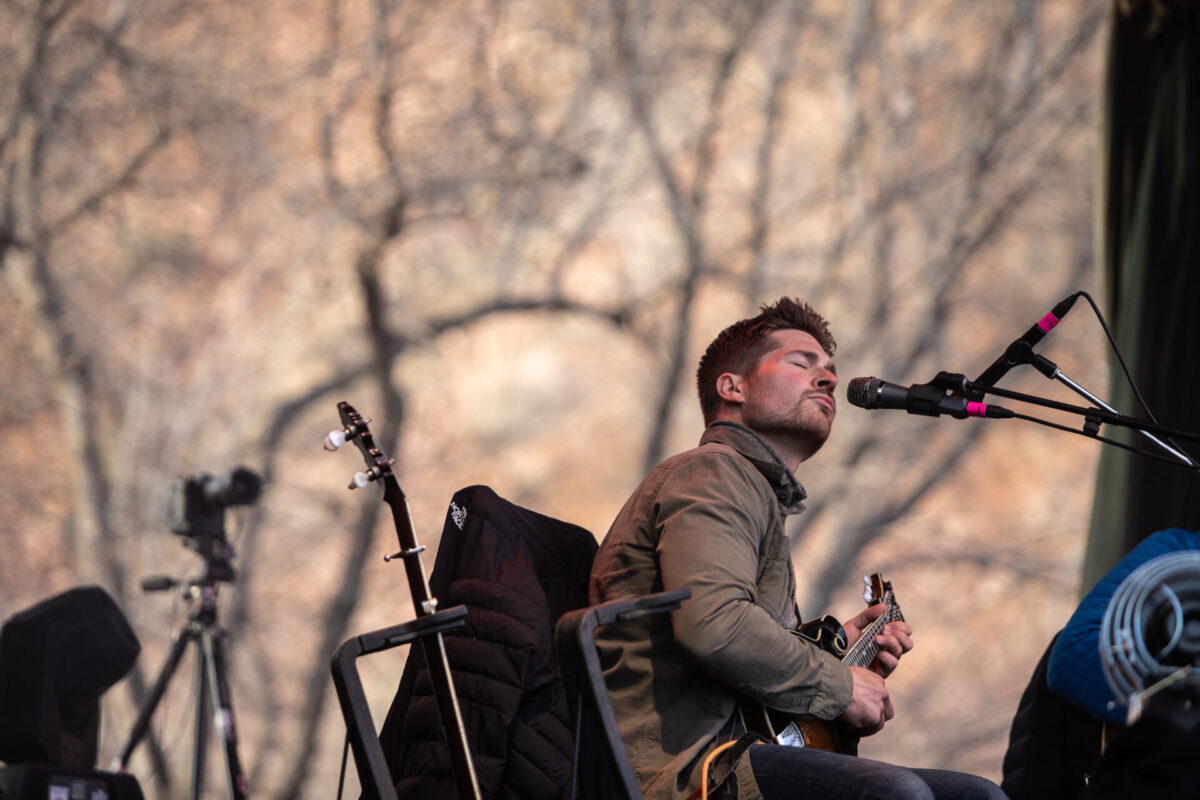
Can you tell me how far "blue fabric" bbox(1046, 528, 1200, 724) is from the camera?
1885 millimetres

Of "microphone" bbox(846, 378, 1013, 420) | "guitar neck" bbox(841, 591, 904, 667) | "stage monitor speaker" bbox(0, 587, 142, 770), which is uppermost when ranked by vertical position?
"microphone" bbox(846, 378, 1013, 420)

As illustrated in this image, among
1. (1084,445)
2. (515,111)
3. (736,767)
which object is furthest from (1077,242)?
(736,767)

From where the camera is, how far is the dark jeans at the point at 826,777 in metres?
1.62

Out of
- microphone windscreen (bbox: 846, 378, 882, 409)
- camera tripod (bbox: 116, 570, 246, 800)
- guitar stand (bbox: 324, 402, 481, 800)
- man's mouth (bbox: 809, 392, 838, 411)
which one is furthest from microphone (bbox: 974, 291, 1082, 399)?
camera tripod (bbox: 116, 570, 246, 800)

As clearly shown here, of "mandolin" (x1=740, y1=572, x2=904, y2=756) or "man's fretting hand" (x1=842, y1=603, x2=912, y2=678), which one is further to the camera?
"man's fretting hand" (x1=842, y1=603, x2=912, y2=678)

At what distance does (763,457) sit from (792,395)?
155 millimetres

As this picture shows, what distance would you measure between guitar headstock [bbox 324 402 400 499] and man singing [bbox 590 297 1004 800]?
43 cm

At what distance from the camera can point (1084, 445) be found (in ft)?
19.1

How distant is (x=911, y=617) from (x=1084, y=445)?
50.0 inches

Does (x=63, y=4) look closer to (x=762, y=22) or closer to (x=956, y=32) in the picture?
(x=762, y=22)

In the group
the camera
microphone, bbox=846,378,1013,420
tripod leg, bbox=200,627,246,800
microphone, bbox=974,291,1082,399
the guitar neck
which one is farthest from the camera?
the camera

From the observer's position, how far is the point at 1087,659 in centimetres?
189

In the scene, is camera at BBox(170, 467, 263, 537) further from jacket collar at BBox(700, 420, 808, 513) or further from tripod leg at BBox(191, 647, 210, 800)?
jacket collar at BBox(700, 420, 808, 513)

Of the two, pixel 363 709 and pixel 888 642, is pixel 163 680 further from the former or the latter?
pixel 888 642
